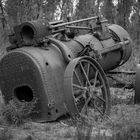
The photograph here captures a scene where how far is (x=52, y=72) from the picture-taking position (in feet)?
21.4

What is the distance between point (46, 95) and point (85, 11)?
53.5 ft

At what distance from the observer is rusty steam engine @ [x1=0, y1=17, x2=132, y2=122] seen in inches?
250

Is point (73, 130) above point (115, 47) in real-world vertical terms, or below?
below

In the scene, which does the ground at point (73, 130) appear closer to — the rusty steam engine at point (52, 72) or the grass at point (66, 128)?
the grass at point (66, 128)

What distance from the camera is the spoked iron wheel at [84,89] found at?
6121 millimetres

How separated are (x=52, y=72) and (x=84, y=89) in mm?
598

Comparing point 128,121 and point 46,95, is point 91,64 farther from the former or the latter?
point 128,121

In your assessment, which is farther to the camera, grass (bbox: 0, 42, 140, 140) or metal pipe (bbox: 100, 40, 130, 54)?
metal pipe (bbox: 100, 40, 130, 54)

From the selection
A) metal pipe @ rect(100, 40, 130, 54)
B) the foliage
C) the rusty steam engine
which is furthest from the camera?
metal pipe @ rect(100, 40, 130, 54)

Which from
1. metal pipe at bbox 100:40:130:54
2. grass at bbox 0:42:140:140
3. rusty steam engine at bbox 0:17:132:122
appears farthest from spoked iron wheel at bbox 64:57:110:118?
metal pipe at bbox 100:40:130:54

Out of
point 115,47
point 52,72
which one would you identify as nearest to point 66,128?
point 52,72

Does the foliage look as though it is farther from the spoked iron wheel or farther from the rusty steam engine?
the spoked iron wheel

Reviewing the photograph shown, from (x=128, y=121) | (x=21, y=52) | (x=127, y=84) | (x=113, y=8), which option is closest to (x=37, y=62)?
(x=21, y=52)

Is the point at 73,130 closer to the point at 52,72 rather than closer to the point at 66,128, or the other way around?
the point at 66,128
